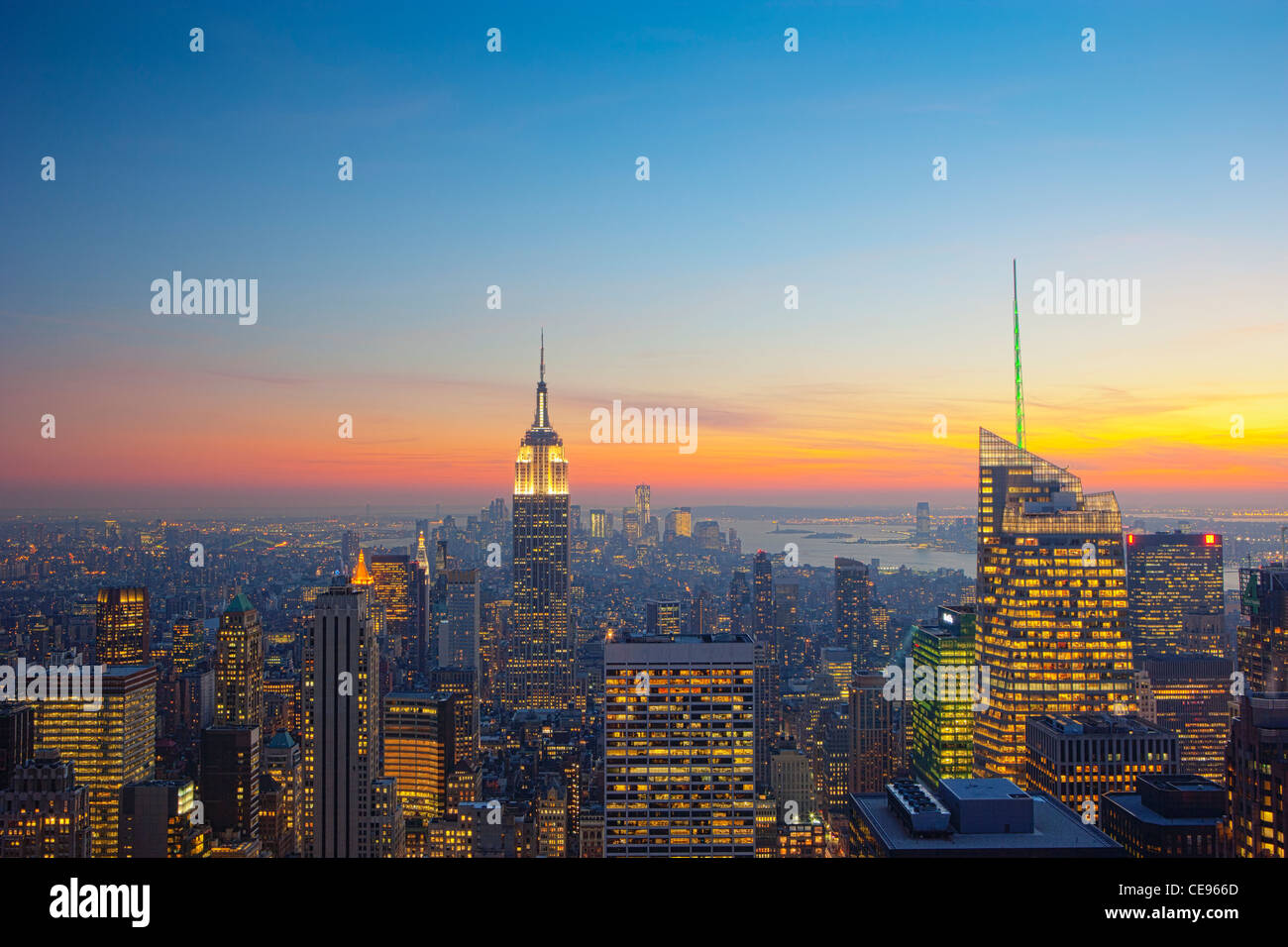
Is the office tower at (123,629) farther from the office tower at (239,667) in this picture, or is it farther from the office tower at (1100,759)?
the office tower at (1100,759)

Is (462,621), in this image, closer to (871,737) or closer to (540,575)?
(540,575)

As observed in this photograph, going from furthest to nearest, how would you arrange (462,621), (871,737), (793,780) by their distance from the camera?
(462,621) → (871,737) → (793,780)

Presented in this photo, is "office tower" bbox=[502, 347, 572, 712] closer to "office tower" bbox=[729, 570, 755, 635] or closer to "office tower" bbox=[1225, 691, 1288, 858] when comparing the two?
"office tower" bbox=[729, 570, 755, 635]

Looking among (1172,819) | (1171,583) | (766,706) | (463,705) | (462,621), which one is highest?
(1171,583)

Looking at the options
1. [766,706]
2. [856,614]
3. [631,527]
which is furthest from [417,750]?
[856,614]

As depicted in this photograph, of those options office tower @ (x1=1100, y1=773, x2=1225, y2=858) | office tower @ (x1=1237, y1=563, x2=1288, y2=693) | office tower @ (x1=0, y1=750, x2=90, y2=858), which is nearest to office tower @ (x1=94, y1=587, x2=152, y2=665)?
office tower @ (x1=0, y1=750, x2=90, y2=858)

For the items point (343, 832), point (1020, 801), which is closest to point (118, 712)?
point (343, 832)

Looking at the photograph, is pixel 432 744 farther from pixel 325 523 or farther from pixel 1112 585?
pixel 1112 585

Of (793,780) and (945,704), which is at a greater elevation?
(945,704)

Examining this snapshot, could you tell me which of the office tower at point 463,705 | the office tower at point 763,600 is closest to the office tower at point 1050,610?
the office tower at point 763,600
